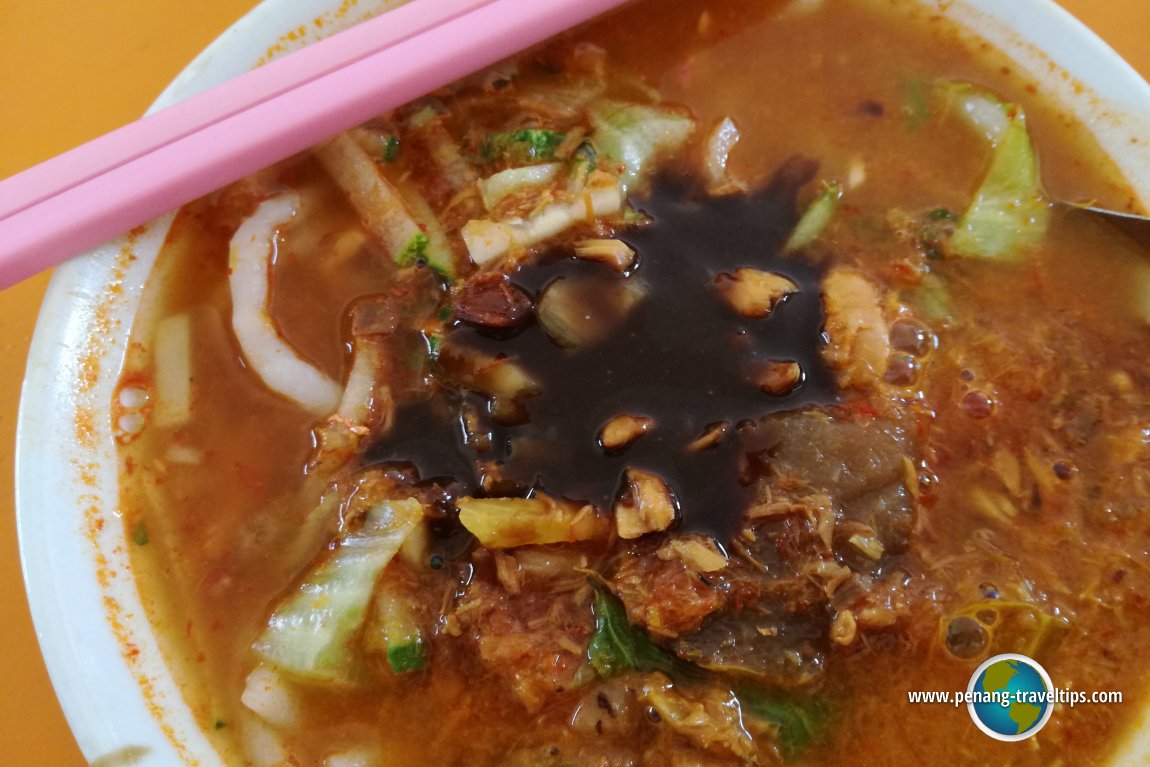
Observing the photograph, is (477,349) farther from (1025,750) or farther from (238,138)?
(1025,750)

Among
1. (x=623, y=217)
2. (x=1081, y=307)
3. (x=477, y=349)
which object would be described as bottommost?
(x=1081, y=307)

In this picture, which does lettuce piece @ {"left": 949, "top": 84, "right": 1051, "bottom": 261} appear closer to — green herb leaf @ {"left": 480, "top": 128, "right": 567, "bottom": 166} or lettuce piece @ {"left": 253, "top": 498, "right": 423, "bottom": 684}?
green herb leaf @ {"left": 480, "top": 128, "right": 567, "bottom": 166}

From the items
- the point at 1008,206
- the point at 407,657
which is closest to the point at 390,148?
the point at 407,657

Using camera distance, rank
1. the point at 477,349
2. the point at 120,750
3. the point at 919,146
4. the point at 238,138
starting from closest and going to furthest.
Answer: the point at 120,750 < the point at 238,138 < the point at 477,349 < the point at 919,146

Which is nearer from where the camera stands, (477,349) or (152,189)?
(152,189)

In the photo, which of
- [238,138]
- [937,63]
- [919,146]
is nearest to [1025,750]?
[919,146]

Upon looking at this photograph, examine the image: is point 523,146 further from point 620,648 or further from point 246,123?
point 620,648

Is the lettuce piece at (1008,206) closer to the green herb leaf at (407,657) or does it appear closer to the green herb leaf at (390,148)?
the green herb leaf at (390,148)
